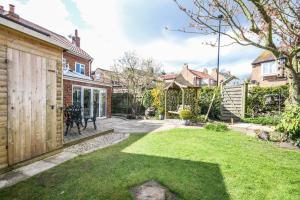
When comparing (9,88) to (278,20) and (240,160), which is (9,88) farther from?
(278,20)

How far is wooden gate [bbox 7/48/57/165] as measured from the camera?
15.1 ft

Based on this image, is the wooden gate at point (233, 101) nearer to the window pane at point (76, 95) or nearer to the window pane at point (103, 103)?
the window pane at point (103, 103)

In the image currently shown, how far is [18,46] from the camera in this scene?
4.75 metres

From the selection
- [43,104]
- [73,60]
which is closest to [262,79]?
[73,60]

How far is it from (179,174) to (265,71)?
24942 mm

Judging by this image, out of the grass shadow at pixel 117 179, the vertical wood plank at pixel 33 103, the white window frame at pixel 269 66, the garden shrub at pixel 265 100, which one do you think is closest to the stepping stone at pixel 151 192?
the grass shadow at pixel 117 179

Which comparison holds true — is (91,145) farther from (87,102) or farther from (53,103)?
(87,102)

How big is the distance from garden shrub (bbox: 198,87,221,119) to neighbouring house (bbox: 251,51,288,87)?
41.0 ft

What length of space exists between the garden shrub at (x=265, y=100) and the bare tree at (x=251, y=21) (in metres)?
5.07

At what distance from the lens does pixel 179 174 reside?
4348 mm

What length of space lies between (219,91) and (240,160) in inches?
388

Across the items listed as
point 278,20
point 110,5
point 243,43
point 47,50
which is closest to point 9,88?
point 47,50

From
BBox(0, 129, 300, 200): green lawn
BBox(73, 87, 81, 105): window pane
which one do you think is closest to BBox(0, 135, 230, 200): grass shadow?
BBox(0, 129, 300, 200): green lawn

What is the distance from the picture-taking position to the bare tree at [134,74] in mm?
18516
